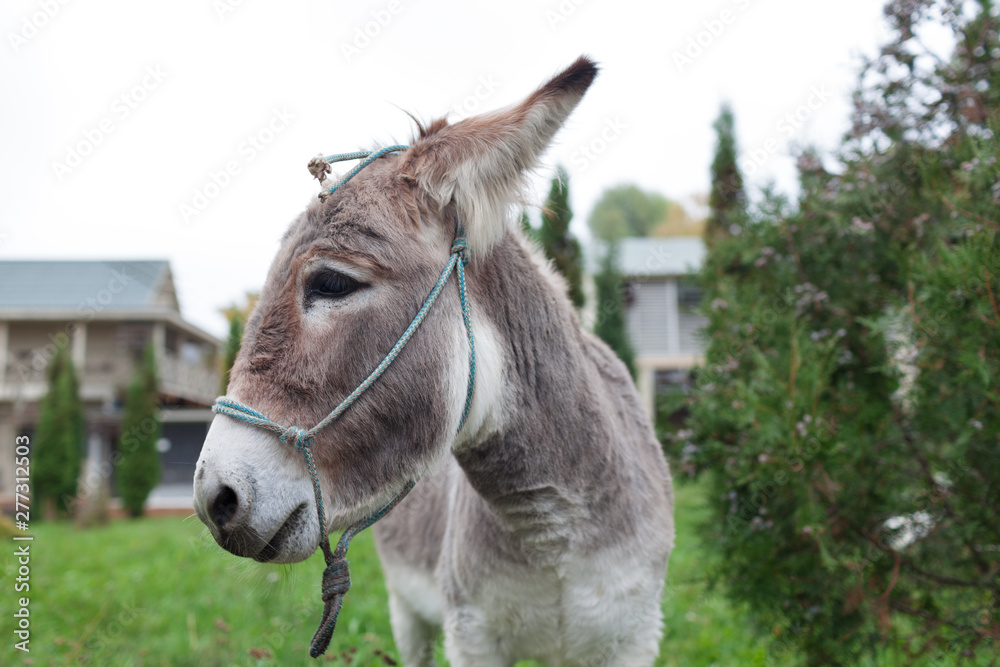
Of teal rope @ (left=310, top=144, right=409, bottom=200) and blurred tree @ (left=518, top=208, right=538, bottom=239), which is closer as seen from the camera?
teal rope @ (left=310, top=144, right=409, bottom=200)

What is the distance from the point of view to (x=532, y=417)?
1830 mm

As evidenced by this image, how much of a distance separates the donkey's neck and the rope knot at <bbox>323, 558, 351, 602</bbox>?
45 cm

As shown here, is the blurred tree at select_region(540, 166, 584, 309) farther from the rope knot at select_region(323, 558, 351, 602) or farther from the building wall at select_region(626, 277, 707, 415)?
the rope knot at select_region(323, 558, 351, 602)

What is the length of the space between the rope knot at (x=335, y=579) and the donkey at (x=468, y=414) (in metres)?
0.12

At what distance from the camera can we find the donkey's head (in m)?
1.33

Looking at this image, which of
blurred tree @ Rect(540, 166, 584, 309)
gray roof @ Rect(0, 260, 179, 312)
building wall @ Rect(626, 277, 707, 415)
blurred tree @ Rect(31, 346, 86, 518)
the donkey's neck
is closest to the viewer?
the donkey's neck

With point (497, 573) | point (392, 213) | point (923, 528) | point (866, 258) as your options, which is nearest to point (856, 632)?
point (923, 528)

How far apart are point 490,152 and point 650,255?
16086 mm

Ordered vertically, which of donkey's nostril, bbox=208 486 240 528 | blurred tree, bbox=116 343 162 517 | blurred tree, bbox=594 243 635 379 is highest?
blurred tree, bbox=594 243 635 379

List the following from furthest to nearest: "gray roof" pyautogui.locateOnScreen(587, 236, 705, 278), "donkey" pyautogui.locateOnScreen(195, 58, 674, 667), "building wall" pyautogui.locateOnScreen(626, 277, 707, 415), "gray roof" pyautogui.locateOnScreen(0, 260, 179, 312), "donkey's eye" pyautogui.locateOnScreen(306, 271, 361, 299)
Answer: "building wall" pyautogui.locateOnScreen(626, 277, 707, 415) → "gray roof" pyautogui.locateOnScreen(0, 260, 179, 312) → "gray roof" pyautogui.locateOnScreen(587, 236, 705, 278) → "donkey's eye" pyautogui.locateOnScreen(306, 271, 361, 299) → "donkey" pyautogui.locateOnScreen(195, 58, 674, 667)

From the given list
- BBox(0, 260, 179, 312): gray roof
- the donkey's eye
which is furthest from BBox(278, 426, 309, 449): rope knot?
BBox(0, 260, 179, 312): gray roof

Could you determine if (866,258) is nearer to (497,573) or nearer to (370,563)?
(497,573)

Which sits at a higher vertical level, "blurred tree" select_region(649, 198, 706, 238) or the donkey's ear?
"blurred tree" select_region(649, 198, 706, 238)

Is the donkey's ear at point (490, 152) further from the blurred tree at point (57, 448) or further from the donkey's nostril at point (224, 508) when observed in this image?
the blurred tree at point (57, 448)
